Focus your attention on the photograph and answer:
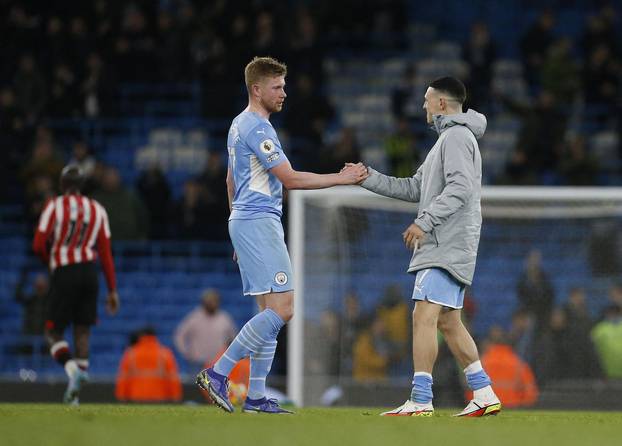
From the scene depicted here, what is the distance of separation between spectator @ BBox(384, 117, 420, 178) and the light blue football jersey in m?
9.17

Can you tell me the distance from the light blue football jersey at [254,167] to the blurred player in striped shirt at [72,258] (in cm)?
250

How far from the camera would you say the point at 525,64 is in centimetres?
1908

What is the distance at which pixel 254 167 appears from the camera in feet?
24.4

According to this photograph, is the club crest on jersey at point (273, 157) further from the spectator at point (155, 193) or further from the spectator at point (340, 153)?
the spectator at point (155, 193)

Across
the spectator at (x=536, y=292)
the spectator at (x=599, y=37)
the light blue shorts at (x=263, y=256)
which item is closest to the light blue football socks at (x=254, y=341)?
the light blue shorts at (x=263, y=256)

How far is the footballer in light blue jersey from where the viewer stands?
7.36 m

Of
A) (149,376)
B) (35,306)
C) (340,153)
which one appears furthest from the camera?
(340,153)

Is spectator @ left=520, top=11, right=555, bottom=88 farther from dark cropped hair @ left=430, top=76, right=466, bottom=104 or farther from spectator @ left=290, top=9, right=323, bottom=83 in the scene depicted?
dark cropped hair @ left=430, top=76, right=466, bottom=104

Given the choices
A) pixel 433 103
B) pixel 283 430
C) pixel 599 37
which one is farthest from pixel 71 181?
pixel 599 37

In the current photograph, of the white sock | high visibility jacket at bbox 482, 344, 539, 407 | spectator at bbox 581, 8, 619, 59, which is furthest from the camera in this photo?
spectator at bbox 581, 8, 619, 59

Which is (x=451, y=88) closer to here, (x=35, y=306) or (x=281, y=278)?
(x=281, y=278)

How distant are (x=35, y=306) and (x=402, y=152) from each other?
485 centimetres

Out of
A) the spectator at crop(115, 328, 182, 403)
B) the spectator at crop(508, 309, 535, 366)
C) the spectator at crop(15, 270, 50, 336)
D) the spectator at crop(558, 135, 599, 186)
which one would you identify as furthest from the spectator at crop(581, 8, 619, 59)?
the spectator at crop(15, 270, 50, 336)

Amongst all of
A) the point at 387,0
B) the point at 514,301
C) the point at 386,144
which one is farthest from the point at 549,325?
the point at 387,0
